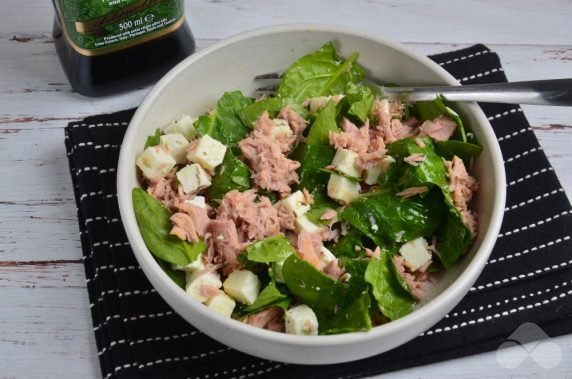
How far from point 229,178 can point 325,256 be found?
313 millimetres

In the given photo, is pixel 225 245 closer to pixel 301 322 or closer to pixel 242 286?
pixel 242 286

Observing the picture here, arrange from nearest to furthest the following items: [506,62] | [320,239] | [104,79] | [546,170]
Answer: [320,239] → [546,170] → [104,79] → [506,62]

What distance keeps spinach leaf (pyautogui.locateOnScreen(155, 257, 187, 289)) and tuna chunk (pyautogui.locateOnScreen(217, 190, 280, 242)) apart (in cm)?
15

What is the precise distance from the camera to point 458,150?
1.85 metres

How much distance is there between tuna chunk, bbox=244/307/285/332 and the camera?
1628mm

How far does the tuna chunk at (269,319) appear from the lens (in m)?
1.63

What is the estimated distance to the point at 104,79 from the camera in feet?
7.65

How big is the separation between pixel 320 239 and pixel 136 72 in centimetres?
96

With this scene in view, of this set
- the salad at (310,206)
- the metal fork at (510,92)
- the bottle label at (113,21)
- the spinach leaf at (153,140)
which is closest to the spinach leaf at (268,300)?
the salad at (310,206)

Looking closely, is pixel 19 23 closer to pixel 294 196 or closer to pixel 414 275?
pixel 294 196

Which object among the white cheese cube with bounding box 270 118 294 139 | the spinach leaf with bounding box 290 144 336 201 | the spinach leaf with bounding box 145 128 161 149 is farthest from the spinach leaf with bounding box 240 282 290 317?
the spinach leaf with bounding box 145 128 161 149

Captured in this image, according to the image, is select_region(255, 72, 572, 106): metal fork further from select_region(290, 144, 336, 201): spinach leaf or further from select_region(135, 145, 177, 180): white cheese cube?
select_region(135, 145, 177, 180): white cheese cube

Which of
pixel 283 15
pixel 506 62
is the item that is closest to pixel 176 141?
pixel 283 15

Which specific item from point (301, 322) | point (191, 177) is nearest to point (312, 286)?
point (301, 322)
